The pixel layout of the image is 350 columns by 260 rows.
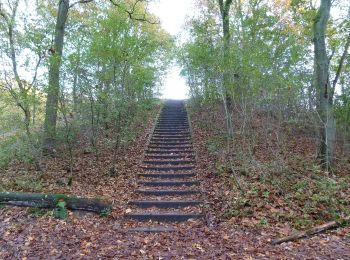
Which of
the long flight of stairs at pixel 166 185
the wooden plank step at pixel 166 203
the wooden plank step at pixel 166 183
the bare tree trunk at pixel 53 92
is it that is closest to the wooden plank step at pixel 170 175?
the long flight of stairs at pixel 166 185

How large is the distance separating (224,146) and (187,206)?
324cm

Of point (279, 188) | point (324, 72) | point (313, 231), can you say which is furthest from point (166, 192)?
point (324, 72)

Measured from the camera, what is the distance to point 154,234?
5.29m

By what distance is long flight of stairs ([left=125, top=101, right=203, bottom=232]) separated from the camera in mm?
6039

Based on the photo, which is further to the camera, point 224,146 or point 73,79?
point 224,146

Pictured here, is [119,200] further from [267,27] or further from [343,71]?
[343,71]

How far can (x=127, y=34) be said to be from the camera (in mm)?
7367

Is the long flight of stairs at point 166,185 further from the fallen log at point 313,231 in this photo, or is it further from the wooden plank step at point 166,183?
the fallen log at point 313,231

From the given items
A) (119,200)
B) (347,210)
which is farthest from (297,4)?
(119,200)

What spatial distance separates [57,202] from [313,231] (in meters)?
4.79

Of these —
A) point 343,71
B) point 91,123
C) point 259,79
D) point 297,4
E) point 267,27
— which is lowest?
point 91,123

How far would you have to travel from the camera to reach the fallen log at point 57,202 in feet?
19.5

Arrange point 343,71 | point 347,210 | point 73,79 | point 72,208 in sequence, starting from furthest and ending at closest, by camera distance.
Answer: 1. point 343,71
2. point 73,79
3. point 72,208
4. point 347,210

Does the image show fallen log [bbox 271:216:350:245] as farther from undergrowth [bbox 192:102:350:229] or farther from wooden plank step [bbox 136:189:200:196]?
wooden plank step [bbox 136:189:200:196]
